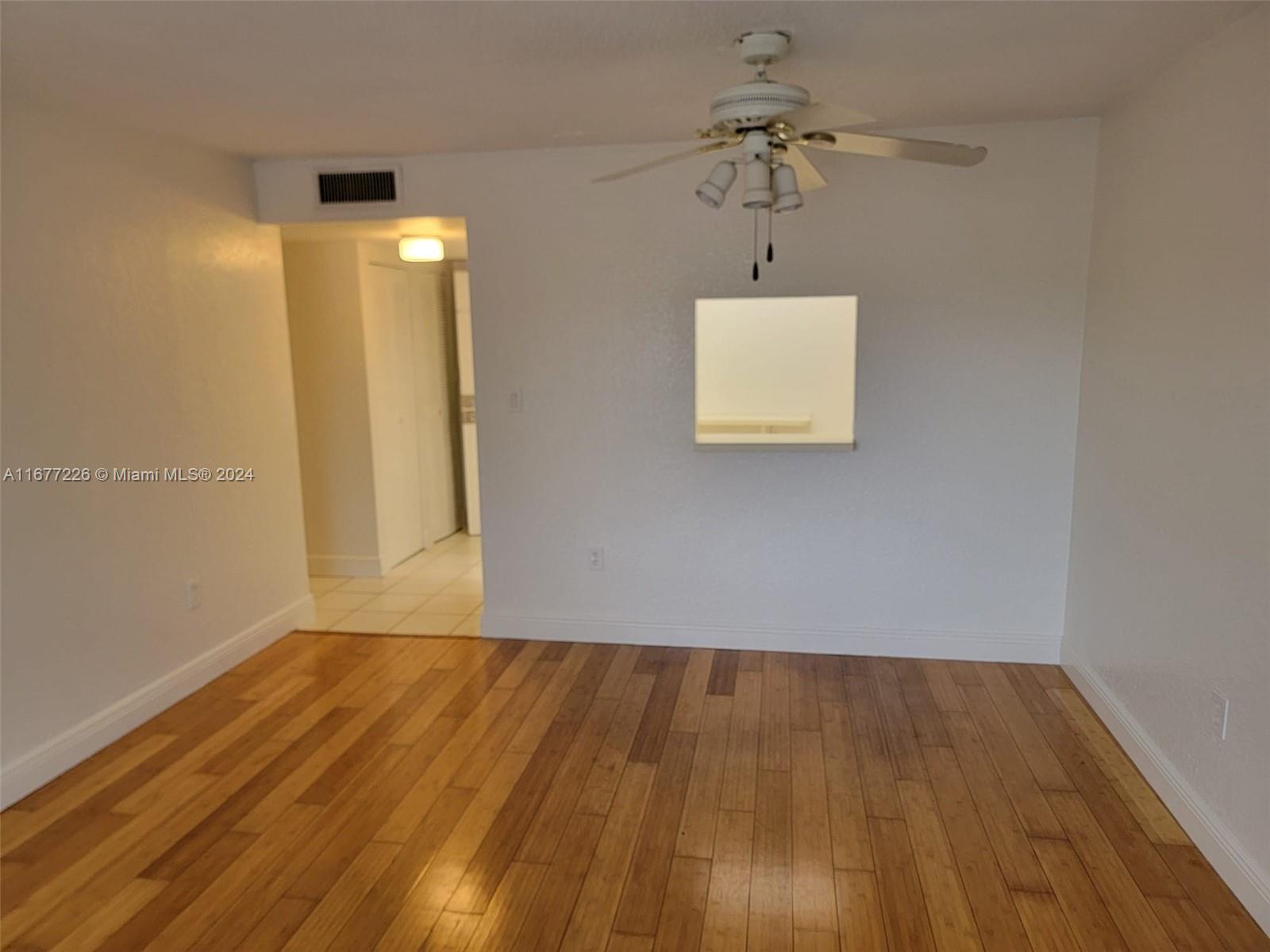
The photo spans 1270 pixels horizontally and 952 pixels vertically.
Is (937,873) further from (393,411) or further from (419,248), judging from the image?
(393,411)

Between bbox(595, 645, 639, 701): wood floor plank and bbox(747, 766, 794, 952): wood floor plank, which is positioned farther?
bbox(595, 645, 639, 701): wood floor plank

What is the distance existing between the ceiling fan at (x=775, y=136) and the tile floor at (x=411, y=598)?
9.05 feet

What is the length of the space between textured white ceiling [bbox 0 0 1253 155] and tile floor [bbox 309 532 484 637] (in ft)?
7.95

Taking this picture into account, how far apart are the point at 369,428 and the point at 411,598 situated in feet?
3.76

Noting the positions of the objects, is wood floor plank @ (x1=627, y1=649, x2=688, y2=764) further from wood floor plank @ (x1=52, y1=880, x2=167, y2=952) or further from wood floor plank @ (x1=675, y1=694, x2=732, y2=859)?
wood floor plank @ (x1=52, y1=880, x2=167, y2=952)

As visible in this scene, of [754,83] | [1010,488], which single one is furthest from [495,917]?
[1010,488]

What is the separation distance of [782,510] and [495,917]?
2.22 metres

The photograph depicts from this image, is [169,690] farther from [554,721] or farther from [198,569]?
[554,721]

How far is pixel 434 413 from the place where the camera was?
625 centimetres

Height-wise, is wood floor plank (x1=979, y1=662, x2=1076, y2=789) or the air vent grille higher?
the air vent grille

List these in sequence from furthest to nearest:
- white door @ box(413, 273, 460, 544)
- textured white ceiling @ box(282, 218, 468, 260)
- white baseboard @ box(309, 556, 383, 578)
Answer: white door @ box(413, 273, 460, 544) < white baseboard @ box(309, 556, 383, 578) < textured white ceiling @ box(282, 218, 468, 260)

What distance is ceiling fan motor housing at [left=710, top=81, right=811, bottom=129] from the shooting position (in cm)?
219

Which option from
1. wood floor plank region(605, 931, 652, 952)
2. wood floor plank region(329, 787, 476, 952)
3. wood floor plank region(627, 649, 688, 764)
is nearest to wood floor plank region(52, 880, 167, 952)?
wood floor plank region(329, 787, 476, 952)

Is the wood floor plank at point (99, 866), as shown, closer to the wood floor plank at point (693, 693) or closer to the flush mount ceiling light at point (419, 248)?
the wood floor plank at point (693, 693)
